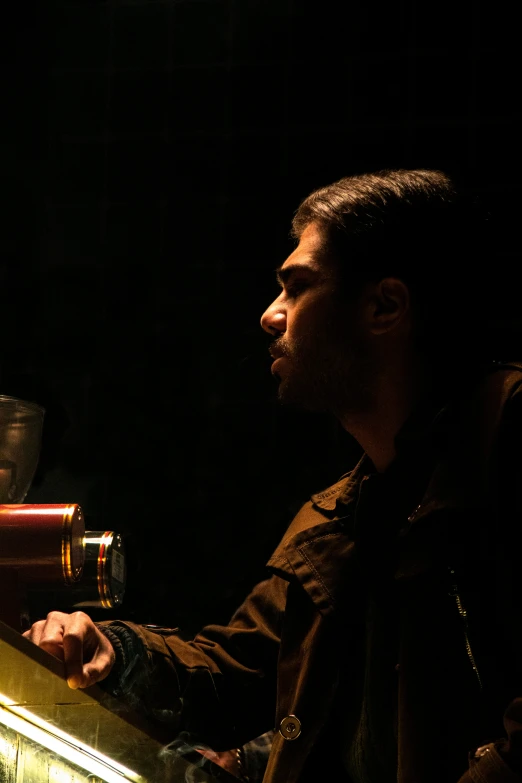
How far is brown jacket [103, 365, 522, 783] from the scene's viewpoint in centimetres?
131

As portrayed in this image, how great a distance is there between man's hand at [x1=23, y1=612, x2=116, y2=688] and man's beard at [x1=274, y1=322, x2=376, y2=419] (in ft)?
1.92

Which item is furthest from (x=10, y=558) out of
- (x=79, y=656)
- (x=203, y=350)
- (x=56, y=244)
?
(x=56, y=244)

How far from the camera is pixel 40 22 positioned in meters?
2.30

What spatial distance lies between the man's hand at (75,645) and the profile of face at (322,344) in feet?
1.93

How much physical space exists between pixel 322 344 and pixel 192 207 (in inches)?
28.1

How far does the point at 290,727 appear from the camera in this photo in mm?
1550

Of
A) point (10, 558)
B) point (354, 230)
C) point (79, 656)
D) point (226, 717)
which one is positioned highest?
point (354, 230)

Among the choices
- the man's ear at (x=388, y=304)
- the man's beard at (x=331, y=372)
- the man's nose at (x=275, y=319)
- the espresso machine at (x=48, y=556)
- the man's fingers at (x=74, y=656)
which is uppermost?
the man's ear at (x=388, y=304)

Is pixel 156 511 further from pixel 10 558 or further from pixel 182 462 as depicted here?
pixel 10 558

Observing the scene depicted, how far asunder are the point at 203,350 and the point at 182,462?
0.27m

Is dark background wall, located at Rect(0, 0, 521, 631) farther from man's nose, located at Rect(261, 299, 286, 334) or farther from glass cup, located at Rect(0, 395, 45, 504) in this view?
glass cup, located at Rect(0, 395, 45, 504)

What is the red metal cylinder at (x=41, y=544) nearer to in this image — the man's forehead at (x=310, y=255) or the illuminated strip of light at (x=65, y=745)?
the illuminated strip of light at (x=65, y=745)

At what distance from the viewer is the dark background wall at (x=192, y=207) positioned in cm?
213

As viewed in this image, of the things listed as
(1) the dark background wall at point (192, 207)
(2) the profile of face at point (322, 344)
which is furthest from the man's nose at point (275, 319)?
(1) the dark background wall at point (192, 207)
